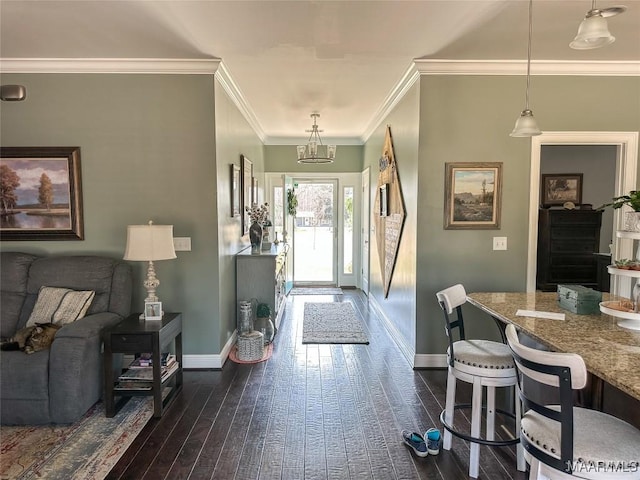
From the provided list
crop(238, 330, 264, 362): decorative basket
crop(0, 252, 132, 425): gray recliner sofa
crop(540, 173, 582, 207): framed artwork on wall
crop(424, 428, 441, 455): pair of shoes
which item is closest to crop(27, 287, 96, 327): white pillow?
crop(0, 252, 132, 425): gray recliner sofa

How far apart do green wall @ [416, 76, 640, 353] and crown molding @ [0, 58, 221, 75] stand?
197cm

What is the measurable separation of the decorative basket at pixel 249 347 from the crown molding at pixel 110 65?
8.01ft

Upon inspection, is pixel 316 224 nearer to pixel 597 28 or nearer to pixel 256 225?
pixel 256 225

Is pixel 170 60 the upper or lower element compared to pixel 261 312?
upper

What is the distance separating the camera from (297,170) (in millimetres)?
Result: 7074

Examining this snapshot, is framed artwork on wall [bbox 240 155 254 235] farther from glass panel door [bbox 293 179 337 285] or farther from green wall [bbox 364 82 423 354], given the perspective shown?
glass panel door [bbox 293 179 337 285]

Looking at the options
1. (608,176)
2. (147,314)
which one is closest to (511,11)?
(147,314)

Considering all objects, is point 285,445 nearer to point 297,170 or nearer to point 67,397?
point 67,397

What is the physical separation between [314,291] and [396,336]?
9.24 ft

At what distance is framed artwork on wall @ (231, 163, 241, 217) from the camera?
409cm

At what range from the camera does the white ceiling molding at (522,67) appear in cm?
333

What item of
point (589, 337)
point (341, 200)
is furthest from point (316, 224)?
point (589, 337)

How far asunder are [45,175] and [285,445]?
2.98 meters

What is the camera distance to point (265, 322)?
415cm
